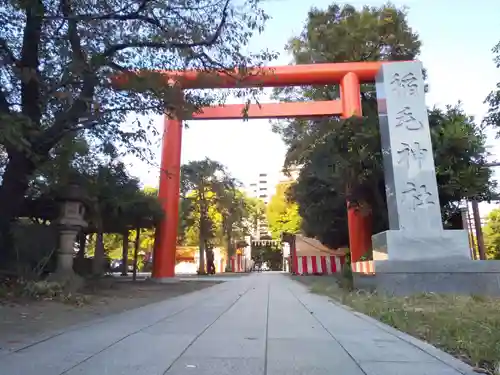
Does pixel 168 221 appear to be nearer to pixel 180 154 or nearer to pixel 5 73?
pixel 180 154

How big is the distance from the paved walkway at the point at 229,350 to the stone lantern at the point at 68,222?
14.8 feet

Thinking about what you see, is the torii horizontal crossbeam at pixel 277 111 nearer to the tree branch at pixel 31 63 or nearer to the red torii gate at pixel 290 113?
the red torii gate at pixel 290 113

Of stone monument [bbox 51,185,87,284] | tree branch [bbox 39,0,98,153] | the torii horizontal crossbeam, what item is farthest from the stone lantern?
the torii horizontal crossbeam

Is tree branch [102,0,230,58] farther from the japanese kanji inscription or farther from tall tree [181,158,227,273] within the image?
tall tree [181,158,227,273]

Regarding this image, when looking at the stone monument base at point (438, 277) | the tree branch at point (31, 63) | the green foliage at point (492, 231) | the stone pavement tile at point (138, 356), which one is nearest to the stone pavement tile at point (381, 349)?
the stone pavement tile at point (138, 356)

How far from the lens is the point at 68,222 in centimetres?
950

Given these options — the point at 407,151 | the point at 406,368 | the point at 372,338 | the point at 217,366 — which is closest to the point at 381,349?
the point at 372,338

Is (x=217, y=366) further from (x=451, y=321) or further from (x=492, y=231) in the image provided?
(x=492, y=231)

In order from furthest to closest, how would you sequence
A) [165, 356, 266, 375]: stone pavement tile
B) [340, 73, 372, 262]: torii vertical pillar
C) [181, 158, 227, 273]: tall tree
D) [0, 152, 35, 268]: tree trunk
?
[181, 158, 227, 273]: tall tree
[340, 73, 372, 262]: torii vertical pillar
[0, 152, 35, 268]: tree trunk
[165, 356, 266, 375]: stone pavement tile

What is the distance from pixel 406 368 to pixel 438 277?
6.63 meters

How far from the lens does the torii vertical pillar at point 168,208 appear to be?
1623 centimetres

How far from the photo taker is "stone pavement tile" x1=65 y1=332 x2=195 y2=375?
2.89 metres

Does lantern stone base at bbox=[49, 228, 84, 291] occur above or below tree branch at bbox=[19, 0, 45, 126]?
below

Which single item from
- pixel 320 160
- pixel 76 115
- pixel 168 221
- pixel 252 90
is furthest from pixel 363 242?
pixel 76 115
